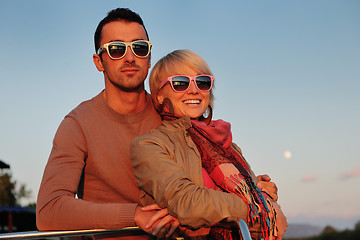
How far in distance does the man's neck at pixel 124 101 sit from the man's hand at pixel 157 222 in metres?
1.32

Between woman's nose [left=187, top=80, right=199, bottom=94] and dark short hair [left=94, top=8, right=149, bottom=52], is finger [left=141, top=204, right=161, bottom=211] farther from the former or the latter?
dark short hair [left=94, top=8, right=149, bottom=52]

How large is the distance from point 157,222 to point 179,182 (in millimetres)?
308

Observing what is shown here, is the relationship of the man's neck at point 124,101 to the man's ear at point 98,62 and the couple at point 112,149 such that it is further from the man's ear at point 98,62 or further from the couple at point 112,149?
the man's ear at point 98,62

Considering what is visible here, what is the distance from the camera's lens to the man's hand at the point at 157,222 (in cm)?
254

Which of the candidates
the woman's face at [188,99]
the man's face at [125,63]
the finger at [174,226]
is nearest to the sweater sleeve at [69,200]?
the finger at [174,226]

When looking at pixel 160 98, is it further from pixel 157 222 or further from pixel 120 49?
pixel 157 222

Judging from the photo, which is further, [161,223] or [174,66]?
[174,66]

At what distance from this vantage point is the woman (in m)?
2.46

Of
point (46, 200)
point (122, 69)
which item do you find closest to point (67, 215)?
point (46, 200)

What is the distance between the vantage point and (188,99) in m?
3.15

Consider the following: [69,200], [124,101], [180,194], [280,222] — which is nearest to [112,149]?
[124,101]

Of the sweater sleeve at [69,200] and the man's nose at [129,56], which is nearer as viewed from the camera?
the sweater sleeve at [69,200]

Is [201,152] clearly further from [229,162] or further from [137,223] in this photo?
[137,223]

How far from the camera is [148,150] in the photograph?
2666 mm
